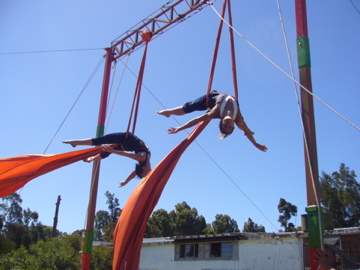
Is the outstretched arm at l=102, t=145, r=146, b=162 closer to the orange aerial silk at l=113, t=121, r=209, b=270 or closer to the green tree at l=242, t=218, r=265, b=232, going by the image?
the orange aerial silk at l=113, t=121, r=209, b=270

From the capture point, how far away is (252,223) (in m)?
36.0

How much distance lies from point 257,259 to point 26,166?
10.8 m

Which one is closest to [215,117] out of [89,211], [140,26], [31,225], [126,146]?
[126,146]

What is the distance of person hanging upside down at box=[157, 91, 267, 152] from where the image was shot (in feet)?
15.2

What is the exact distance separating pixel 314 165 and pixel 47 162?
11.8 ft

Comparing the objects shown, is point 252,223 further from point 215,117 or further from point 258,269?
point 215,117

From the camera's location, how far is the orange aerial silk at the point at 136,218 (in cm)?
Result: 416

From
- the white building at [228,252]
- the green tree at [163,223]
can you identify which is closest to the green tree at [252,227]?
the green tree at [163,223]

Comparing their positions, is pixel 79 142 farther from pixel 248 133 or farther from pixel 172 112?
pixel 248 133

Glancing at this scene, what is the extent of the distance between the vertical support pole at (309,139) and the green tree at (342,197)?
81.8 ft

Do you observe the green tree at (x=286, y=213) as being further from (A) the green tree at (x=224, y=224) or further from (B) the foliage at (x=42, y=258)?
(B) the foliage at (x=42, y=258)

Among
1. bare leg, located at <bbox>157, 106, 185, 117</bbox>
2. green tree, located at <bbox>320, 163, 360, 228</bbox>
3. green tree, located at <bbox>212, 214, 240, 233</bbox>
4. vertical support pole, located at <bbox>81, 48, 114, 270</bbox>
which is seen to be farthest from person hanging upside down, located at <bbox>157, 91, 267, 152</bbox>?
green tree, located at <bbox>212, 214, 240, 233</bbox>

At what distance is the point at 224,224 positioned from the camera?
3600 centimetres

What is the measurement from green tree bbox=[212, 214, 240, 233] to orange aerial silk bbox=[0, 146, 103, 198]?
3103cm
